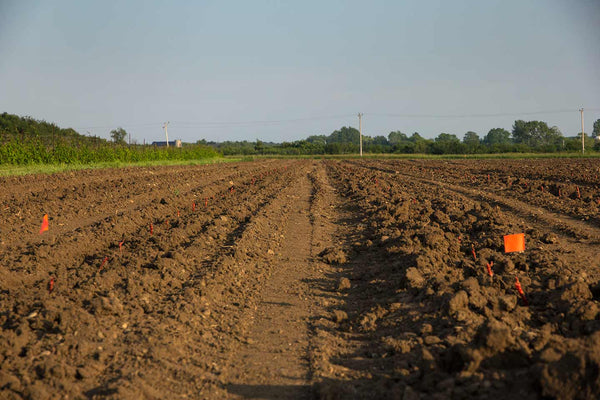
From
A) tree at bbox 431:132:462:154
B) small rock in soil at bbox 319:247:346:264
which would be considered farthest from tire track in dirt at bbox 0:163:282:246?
tree at bbox 431:132:462:154

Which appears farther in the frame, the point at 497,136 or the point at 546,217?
the point at 497,136

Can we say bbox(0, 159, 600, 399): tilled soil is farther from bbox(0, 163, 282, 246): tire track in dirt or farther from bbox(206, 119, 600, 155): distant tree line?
bbox(206, 119, 600, 155): distant tree line

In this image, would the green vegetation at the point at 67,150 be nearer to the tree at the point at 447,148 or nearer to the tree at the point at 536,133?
the tree at the point at 447,148

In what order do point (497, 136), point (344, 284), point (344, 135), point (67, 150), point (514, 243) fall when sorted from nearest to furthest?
point (344, 284)
point (514, 243)
point (67, 150)
point (497, 136)
point (344, 135)

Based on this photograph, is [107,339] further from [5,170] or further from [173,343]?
[5,170]

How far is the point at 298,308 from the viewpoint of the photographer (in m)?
5.77

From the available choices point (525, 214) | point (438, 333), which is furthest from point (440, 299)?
point (525, 214)

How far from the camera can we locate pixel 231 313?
5.55 metres

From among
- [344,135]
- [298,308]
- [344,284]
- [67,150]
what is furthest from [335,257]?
[344,135]

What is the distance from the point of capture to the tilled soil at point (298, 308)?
A: 3623mm

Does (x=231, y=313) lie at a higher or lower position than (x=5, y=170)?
lower

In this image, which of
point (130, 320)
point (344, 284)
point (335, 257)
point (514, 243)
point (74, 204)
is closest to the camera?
point (130, 320)

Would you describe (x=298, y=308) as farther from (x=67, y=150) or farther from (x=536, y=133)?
(x=536, y=133)

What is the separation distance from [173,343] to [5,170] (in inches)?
897
